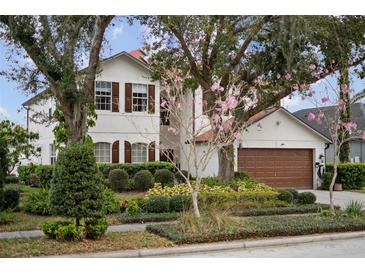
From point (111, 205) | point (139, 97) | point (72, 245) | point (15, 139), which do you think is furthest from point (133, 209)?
point (139, 97)

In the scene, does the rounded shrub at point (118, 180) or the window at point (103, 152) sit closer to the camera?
the rounded shrub at point (118, 180)

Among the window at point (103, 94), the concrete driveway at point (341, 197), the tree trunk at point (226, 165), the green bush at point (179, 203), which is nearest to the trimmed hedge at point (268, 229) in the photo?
the green bush at point (179, 203)

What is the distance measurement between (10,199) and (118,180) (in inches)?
220

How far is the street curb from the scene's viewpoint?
764cm

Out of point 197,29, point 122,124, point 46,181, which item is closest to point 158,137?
point 122,124

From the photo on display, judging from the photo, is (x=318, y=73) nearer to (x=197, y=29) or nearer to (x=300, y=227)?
(x=197, y=29)

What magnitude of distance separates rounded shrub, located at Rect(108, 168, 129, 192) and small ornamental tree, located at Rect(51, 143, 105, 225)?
8541 millimetres

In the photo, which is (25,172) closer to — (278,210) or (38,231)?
(38,231)

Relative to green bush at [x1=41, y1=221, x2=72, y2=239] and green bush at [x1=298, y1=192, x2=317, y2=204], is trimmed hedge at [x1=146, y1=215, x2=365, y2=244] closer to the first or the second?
green bush at [x1=41, y1=221, x2=72, y2=239]

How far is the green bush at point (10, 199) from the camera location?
38.6ft

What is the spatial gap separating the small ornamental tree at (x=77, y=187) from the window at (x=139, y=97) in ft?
39.9

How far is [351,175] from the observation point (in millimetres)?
20891

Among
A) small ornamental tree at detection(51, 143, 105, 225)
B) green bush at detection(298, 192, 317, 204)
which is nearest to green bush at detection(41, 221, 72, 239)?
small ornamental tree at detection(51, 143, 105, 225)

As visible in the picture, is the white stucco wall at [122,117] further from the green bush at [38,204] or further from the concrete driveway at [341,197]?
Answer: the green bush at [38,204]
